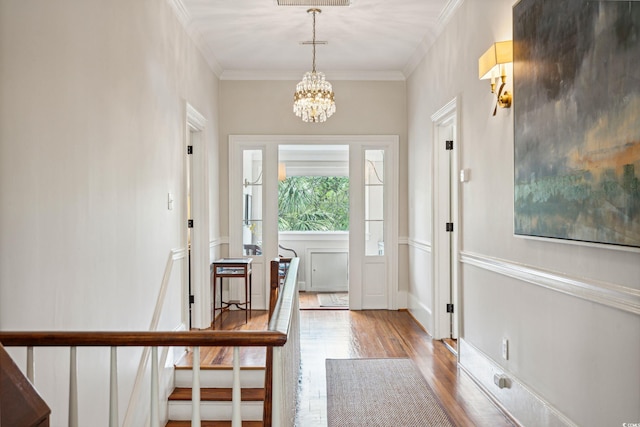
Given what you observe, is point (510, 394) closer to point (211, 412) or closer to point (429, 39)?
point (211, 412)

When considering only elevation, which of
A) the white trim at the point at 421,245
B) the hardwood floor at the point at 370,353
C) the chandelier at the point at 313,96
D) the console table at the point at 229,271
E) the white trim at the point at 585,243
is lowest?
the hardwood floor at the point at 370,353

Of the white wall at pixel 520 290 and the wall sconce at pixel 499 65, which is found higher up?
the wall sconce at pixel 499 65

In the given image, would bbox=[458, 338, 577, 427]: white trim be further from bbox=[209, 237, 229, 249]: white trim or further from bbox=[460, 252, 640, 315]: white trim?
bbox=[209, 237, 229, 249]: white trim

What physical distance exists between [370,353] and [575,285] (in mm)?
2387

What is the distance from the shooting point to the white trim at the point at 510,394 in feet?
7.97


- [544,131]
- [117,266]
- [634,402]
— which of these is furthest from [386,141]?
[634,402]

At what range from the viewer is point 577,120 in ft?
6.91

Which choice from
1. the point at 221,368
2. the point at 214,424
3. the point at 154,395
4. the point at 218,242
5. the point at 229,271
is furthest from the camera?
the point at 218,242

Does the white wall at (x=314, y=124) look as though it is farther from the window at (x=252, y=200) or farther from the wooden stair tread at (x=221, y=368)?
the wooden stair tread at (x=221, y=368)

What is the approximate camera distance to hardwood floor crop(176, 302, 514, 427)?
10.0 ft

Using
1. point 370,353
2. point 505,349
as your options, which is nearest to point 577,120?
point 505,349

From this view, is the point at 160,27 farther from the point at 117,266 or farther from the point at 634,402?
the point at 634,402

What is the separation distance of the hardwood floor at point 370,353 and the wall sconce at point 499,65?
1926 millimetres

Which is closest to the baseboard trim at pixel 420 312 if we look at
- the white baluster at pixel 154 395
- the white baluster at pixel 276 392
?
the white baluster at pixel 276 392
